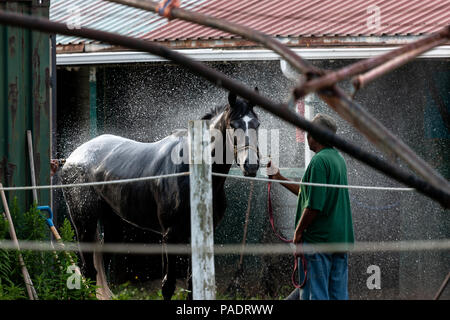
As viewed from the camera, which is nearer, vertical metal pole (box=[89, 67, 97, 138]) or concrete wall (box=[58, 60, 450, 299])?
concrete wall (box=[58, 60, 450, 299])

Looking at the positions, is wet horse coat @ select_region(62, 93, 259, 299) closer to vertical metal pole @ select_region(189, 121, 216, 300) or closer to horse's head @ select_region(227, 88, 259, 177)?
horse's head @ select_region(227, 88, 259, 177)

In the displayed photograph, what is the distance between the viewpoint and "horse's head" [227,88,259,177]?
5555mm

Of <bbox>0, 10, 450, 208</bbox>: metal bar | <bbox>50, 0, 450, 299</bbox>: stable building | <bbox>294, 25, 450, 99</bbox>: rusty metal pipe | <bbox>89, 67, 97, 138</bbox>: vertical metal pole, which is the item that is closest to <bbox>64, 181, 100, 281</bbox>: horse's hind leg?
<bbox>50, 0, 450, 299</bbox>: stable building

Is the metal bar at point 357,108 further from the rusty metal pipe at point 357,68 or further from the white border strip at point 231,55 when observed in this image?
the white border strip at point 231,55

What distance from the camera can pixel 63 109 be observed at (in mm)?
9484

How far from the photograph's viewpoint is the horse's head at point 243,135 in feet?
18.2

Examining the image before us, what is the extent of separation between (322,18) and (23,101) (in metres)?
4.26

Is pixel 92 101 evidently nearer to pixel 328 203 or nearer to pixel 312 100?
pixel 312 100

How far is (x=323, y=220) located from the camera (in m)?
5.20

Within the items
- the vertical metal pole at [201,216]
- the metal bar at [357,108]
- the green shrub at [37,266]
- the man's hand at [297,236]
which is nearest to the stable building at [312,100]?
the man's hand at [297,236]

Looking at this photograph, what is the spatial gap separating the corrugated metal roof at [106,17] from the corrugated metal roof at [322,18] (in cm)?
31

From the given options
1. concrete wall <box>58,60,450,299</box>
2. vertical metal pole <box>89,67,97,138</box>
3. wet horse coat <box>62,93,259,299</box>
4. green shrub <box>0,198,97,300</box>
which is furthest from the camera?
vertical metal pole <box>89,67,97,138</box>

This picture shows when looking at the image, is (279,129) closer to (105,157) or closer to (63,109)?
(105,157)

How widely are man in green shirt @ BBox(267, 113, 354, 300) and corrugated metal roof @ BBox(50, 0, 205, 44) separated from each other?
4403mm
